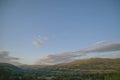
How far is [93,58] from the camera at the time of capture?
8.96m

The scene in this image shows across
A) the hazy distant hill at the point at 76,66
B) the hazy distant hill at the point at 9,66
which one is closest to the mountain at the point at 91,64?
the hazy distant hill at the point at 76,66

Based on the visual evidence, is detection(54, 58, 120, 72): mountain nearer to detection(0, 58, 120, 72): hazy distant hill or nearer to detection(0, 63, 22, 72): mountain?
detection(0, 58, 120, 72): hazy distant hill

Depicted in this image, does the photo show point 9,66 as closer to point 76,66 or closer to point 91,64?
point 76,66

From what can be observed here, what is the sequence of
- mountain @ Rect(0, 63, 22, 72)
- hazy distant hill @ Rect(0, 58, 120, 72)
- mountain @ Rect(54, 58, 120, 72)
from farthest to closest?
mountain @ Rect(54, 58, 120, 72)
hazy distant hill @ Rect(0, 58, 120, 72)
mountain @ Rect(0, 63, 22, 72)

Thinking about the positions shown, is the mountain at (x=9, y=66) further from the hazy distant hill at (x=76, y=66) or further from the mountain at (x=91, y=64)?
the mountain at (x=91, y=64)

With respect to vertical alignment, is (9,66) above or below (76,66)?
above

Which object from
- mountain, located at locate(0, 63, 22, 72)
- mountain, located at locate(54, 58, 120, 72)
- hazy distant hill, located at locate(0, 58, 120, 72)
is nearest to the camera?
mountain, located at locate(0, 63, 22, 72)

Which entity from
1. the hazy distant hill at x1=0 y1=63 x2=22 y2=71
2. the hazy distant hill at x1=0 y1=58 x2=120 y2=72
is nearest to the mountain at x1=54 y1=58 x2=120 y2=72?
the hazy distant hill at x1=0 y1=58 x2=120 y2=72

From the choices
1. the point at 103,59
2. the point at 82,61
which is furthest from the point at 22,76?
the point at 103,59

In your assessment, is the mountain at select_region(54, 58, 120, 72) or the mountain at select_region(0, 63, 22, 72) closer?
the mountain at select_region(0, 63, 22, 72)

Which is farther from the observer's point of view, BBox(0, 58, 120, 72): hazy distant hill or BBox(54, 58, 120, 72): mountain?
BBox(54, 58, 120, 72): mountain

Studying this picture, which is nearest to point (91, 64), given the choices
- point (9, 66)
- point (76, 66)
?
point (76, 66)

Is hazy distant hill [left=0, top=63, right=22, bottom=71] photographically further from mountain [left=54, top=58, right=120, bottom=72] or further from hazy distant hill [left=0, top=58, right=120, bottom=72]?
mountain [left=54, top=58, right=120, bottom=72]

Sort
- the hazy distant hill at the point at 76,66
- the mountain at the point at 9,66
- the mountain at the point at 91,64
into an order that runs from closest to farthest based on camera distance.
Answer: the mountain at the point at 9,66 < the hazy distant hill at the point at 76,66 < the mountain at the point at 91,64
